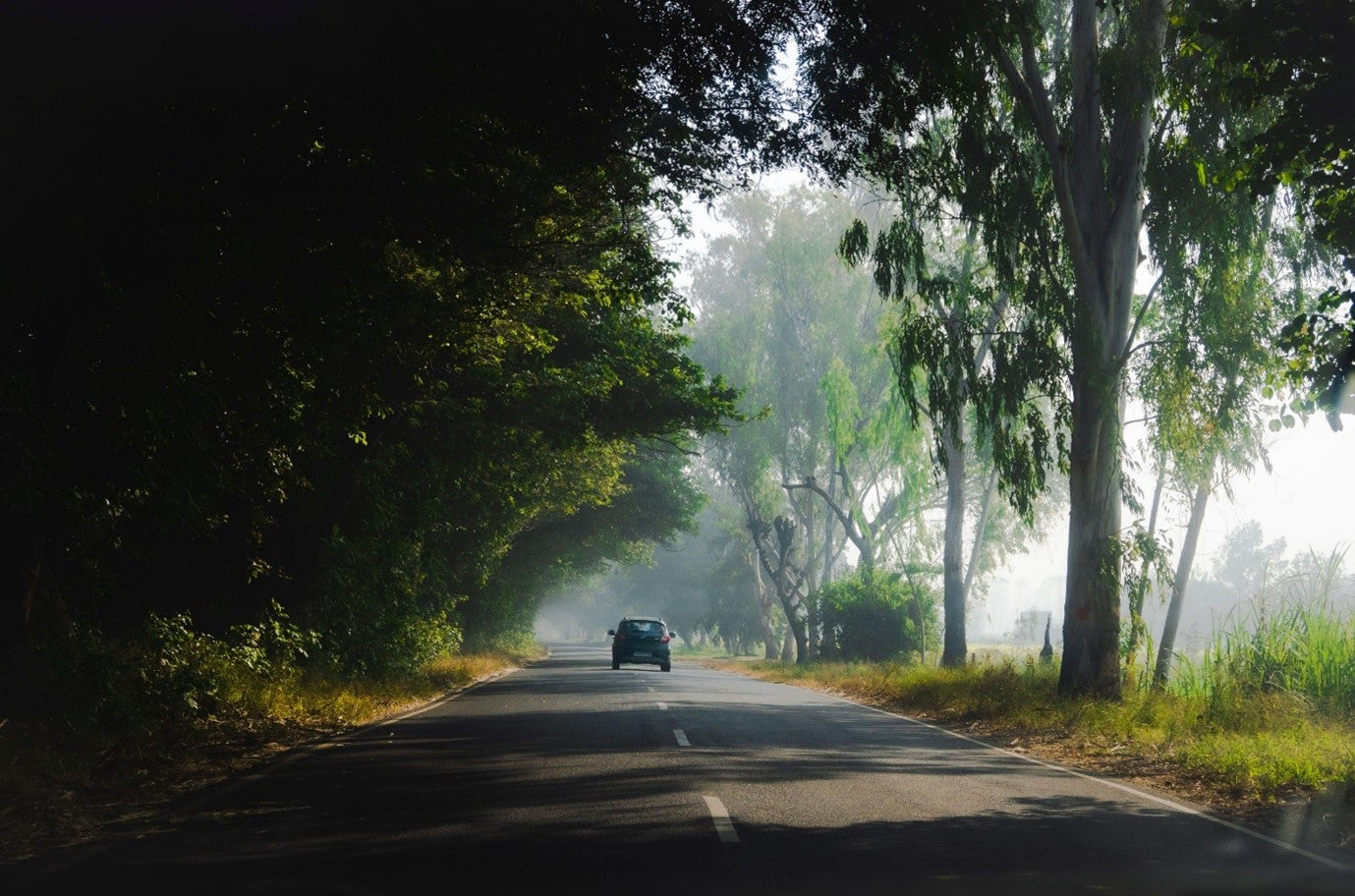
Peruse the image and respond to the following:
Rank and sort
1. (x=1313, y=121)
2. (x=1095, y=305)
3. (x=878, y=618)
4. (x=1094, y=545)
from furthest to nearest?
(x=878, y=618)
(x=1094, y=545)
(x=1095, y=305)
(x=1313, y=121)

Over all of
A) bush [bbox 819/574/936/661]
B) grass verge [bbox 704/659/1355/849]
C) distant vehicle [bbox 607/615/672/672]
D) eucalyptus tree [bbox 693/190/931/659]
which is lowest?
grass verge [bbox 704/659/1355/849]

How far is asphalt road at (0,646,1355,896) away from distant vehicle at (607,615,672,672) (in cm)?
2448

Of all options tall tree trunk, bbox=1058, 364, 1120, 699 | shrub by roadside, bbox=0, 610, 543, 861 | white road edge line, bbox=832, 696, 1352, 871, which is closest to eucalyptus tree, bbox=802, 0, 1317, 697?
tall tree trunk, bbox=1058, 364, 1120, 699

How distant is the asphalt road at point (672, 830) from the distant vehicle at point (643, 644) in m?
24.5

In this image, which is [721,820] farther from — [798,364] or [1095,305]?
[798,364]

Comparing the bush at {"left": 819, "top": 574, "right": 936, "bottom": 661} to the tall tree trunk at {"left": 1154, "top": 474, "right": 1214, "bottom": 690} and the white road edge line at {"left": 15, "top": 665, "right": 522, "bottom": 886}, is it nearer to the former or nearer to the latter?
the tall tree trunk at {"left": 1154, "top": 474, "right": 1214, "bottom": 690}

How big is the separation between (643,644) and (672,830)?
3108 cm

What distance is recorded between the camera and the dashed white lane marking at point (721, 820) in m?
8.66

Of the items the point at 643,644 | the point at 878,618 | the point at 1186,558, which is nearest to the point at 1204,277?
the point at 1186,558

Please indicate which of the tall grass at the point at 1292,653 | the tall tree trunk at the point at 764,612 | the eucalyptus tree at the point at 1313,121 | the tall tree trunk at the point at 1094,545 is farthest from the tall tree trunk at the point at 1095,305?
the tall tree trunk at the point at 764,612

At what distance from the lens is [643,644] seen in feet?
131

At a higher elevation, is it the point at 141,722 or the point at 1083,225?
the point at 1083,225

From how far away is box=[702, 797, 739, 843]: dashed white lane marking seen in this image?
8.66 metres

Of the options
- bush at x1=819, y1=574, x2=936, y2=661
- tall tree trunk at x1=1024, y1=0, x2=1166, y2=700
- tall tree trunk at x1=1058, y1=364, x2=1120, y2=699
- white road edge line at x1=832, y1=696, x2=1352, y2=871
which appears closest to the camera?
white road edge line at x1=832, y1=696, x2=1352, y2=871
